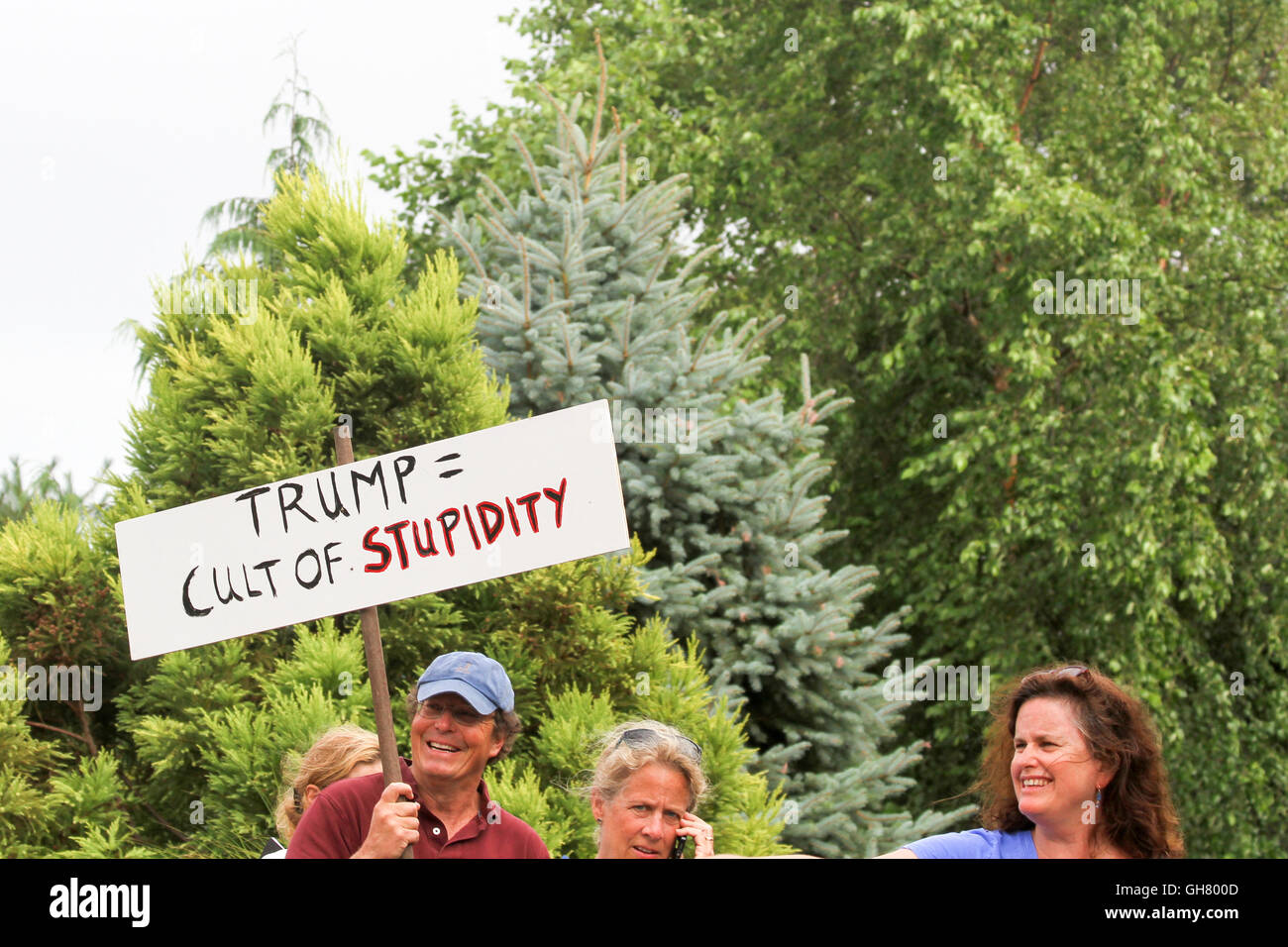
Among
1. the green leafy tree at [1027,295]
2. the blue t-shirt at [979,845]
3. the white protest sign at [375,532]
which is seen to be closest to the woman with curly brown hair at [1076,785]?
the blue t-shirt at [979,845]

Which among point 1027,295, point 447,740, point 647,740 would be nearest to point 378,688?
point 447,740

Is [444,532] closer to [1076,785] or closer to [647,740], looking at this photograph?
[647,740]

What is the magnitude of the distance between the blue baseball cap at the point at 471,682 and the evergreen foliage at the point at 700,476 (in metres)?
3.86

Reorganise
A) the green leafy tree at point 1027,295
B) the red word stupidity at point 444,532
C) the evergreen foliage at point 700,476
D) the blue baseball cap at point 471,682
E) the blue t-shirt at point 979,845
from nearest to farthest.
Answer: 1. the blue t-shirt at point 979,845
2. the red word stupidity at point 444,532
3. the blue baseball cap at point 471,682
4. the evergreen foliage at point 700,476
5. the green leafy tree at point 1027,295

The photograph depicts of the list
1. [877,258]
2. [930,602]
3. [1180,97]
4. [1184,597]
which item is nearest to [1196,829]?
[1184,597]

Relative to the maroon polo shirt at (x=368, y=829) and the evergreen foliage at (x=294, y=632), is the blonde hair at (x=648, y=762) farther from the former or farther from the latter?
the evergreen foliage at (x=294, y=632)

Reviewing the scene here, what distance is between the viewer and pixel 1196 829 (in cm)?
1070

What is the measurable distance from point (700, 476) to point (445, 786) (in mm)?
4284

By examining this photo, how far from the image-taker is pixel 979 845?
185cm

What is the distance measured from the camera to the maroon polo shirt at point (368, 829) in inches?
83.6

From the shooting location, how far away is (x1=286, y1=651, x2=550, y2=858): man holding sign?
2.11 metres
